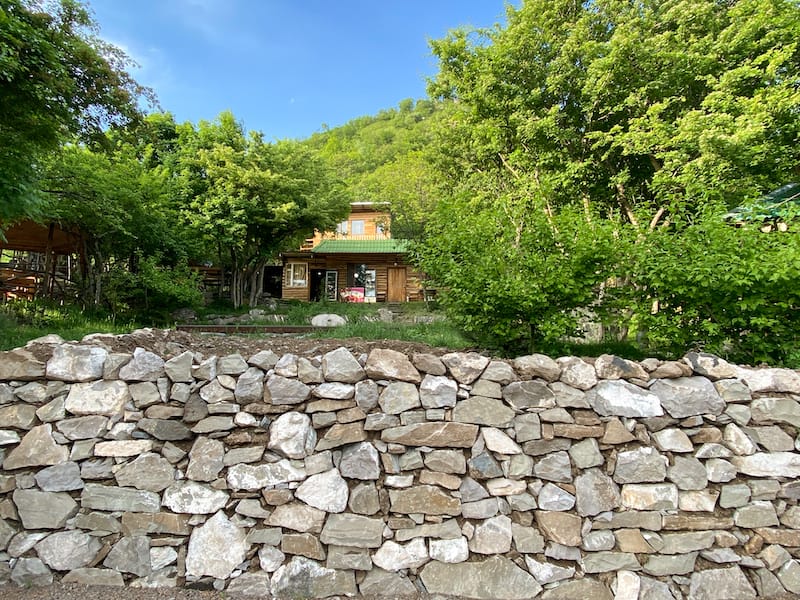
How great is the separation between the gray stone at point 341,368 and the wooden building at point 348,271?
1667cm

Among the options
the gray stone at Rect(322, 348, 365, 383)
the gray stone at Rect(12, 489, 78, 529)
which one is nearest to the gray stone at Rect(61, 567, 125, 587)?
the gray stone at Rect(12, 489, 78, 529)

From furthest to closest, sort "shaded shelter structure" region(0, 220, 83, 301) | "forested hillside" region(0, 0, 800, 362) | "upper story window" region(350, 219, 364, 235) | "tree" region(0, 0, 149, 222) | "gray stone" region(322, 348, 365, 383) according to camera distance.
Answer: "upper story window" region(350, 219, 364, 235), "shaded shelter structure" region(0, 220, 83, 301), "tree" region(0, 0, 149, 222), "forested hillside" region(0, 0, 800, 362), "gray stone" region(322, 348, 365, 383)

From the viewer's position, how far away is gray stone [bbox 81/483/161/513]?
205cm

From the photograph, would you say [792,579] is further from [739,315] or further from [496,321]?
[496,321]

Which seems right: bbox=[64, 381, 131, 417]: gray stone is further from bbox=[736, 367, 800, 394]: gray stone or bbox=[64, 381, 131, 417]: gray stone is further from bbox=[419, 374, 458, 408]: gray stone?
bbox=[736, 367, 800, 394]: gray stone

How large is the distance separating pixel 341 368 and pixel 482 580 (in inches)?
56.0

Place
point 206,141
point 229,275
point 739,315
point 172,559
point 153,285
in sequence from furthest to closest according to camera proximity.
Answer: point 229,275
point 206,141
point 153,285
point 739,315
point 172,559

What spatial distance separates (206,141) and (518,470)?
14830 millimetres

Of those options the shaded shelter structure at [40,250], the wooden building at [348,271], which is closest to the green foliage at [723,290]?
the shaded shelter structure at [40,250]

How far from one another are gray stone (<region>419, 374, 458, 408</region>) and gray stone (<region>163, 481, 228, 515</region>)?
4.08 feet

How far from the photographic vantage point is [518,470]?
2104 millimetres

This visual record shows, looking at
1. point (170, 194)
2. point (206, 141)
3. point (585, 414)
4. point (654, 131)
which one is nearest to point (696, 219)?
point (585, 414)

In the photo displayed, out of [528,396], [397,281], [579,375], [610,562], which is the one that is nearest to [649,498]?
[610,562]

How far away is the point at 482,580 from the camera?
2.05 metres
